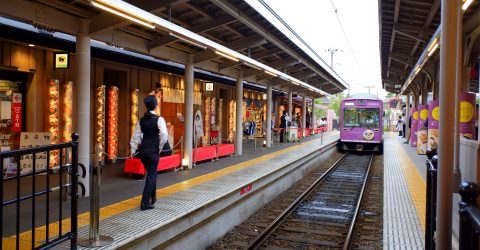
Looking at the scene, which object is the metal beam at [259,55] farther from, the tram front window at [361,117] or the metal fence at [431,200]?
the metal fence at [431,200]

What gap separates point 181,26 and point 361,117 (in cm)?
1387

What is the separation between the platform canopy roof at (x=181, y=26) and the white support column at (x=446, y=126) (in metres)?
4.25

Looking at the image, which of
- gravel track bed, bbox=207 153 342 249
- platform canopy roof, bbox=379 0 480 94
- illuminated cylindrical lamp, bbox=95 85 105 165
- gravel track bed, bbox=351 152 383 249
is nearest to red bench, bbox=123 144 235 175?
illuminated cylindrical lamp, bbox=95 85 105 165

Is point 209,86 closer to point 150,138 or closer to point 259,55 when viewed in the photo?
point 259,55

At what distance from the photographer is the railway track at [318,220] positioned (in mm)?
7227

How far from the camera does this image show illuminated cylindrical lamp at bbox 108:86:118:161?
39.0 feet

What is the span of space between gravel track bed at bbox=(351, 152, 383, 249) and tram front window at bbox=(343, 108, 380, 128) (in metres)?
7.71

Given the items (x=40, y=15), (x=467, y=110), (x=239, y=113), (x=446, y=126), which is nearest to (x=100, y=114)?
(x=40, y=15)

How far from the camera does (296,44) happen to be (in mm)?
13133

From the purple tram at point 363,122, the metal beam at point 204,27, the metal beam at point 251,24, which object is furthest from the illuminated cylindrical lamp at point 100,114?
the purple tram at point 363,122

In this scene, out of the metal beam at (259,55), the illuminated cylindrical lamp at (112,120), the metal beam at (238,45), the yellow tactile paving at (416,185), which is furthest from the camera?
the metal beam at (259,55)

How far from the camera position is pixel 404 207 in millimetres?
8055

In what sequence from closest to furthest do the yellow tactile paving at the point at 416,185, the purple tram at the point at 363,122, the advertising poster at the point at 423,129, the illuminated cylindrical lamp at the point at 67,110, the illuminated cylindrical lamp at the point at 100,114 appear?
1. the yellow tactile paving at the point at 416,185
2. the illuminated cylindrical lamp at the point at 67,110
3. the illuminated cylindrical lamp at the point at 100,114
4. the advertising poster at the point at 423,129
5. the purple tram at the point at 363,122

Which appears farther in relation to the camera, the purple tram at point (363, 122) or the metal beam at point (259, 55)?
the purple tram at point (363, 122)
